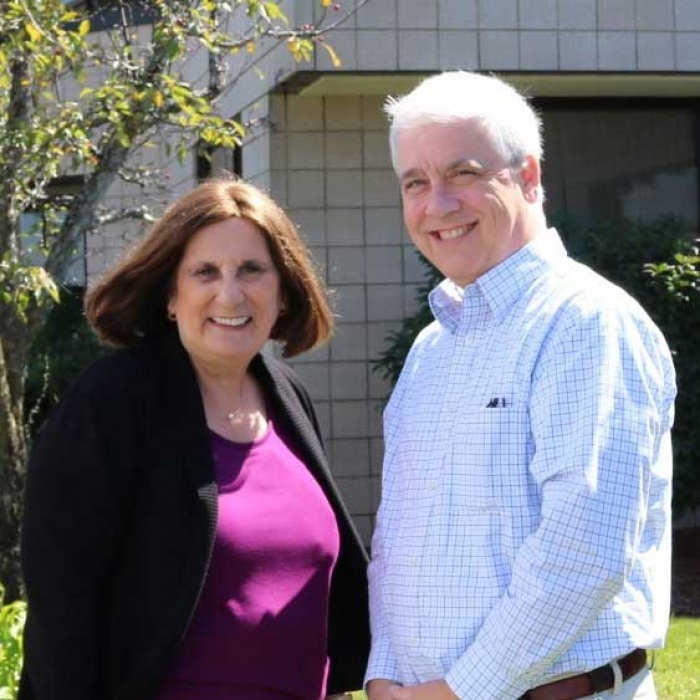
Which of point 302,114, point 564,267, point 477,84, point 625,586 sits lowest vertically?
point 625,586

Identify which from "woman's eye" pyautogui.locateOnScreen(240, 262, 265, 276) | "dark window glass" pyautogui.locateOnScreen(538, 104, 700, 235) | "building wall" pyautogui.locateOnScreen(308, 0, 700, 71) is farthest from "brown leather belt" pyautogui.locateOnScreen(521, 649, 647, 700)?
"dark window glass" pyautogui.locateOnScreen(538, 104, 700, 235)

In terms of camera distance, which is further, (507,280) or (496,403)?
(507,280)

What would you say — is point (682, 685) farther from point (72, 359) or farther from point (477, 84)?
point (72, 359)

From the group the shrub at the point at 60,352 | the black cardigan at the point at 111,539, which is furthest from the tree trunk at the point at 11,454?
the shrub at the point at 60,352

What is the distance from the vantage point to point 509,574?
293cm

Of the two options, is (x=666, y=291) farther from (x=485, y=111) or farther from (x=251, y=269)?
(x=485, y=111)

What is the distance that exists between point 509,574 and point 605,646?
0.74ft

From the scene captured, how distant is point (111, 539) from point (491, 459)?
86 centimetres

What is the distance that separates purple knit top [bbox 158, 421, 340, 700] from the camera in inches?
130

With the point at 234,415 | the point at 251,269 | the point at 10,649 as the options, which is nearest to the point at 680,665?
the point at 10,649

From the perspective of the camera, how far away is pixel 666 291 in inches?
350

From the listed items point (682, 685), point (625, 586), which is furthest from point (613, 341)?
point (682, 685)

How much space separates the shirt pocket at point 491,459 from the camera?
2918mm

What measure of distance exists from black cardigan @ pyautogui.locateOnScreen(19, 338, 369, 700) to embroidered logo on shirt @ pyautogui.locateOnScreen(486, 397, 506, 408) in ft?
2.28
